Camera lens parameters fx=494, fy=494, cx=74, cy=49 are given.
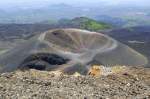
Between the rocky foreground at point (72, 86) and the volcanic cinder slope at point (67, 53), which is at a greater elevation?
the rocky foreground at point (72, 86)

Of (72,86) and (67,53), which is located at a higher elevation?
(72,86)

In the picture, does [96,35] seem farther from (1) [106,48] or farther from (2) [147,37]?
(2) [147,37]

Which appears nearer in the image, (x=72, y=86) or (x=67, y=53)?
(x=72, y=86)

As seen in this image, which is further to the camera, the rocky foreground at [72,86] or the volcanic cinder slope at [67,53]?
the volcanic cinder slope at [67,53]

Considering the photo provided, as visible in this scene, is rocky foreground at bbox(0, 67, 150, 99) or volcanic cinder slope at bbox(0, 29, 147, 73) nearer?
rocky foreground at bbox(0, 67, 150, 99)
